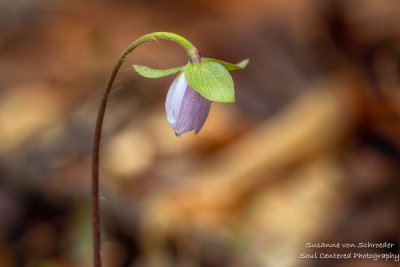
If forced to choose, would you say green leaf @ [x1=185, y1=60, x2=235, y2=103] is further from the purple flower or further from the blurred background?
the blurred background

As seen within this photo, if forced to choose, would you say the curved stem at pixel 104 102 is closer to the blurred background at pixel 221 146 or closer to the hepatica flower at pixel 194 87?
the hepatica flower at pixel 194 87

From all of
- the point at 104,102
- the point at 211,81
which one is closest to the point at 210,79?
the point at 211,81

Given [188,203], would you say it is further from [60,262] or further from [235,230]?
[60,262]

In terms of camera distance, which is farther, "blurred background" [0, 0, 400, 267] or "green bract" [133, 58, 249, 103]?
"blurred background" [0, 0, 400, 267]

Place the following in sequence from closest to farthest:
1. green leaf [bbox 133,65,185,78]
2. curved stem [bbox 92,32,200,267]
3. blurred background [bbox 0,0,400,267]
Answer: curved stem [bbox 92,32,200,267]
green leaf [bbox 133,65,185,78]
blurred background [bbox 0,0,400,267]

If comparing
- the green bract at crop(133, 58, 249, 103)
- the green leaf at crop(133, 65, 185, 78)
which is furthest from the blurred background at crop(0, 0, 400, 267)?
the green bract at crop(133, 58, 249, 103)

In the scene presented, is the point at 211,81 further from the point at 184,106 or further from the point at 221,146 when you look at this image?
the point at 221,146

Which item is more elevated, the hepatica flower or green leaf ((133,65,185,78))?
green leaf ((133,65,185,78))
